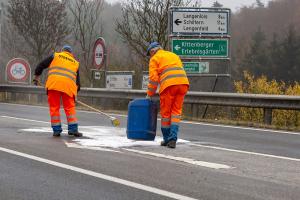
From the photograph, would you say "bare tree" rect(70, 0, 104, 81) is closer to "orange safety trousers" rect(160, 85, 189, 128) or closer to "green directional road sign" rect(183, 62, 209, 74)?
"green directional road sign" rect(183, 62, 209, 74)

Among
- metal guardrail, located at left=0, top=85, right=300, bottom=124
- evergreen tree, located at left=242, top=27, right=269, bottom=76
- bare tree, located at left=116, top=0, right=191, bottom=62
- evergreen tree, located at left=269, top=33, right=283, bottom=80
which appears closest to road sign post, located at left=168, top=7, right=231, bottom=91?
metal guardrail, located at left=0, top=85, right=300, bottom=124

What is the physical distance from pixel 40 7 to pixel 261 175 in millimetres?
24910

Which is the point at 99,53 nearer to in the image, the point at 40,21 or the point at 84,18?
the point at 40,21

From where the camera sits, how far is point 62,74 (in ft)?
31.9

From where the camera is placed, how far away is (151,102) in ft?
29.8

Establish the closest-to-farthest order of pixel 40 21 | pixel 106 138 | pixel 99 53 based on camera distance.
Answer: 1. pixel 106 138
2. pixel 99 53
3. pixel 40 21

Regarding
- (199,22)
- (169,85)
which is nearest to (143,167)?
(169,85)

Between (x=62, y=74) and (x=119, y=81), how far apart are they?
10.2 metres

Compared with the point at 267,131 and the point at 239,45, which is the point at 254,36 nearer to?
the point at 239,45

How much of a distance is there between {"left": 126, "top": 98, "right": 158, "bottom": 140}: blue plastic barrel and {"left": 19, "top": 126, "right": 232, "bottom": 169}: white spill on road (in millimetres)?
125

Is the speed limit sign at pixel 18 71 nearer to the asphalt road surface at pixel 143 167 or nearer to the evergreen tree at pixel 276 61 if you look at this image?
the asphalt road surface at pixel 143 167

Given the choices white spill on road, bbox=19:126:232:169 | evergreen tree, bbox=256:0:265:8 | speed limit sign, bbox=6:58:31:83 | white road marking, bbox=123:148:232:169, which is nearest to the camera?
white road marking, bbox=123:148:232:169

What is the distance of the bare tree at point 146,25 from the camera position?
870 inches

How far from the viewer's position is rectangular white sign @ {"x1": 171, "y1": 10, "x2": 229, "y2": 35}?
18.4 m
